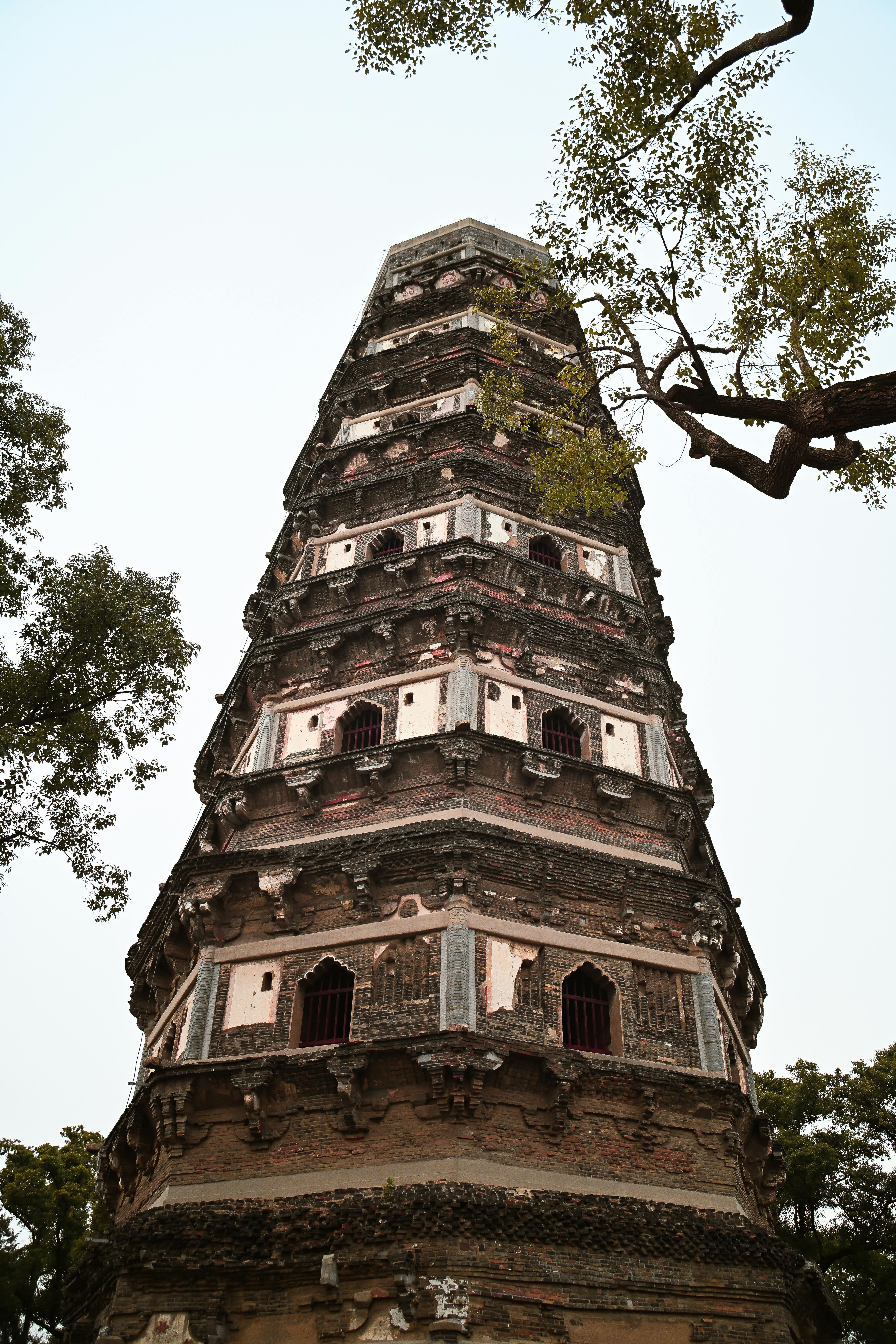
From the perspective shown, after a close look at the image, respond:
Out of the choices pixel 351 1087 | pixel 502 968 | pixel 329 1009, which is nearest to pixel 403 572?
pixel 502 968

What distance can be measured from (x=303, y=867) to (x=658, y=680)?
7.28 m

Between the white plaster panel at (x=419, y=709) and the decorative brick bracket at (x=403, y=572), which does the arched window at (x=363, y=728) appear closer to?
the white plaster panel at (x=419, y=709)

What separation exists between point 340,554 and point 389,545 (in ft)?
3.09

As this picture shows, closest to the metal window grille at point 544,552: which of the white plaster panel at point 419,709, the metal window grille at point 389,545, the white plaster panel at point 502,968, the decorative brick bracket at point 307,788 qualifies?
the metal window grille at point 389,545

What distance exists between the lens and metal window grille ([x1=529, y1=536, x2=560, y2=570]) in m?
22.2

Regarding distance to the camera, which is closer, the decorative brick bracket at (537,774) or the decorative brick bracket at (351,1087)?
the decorative brick bracket at (351,1087)

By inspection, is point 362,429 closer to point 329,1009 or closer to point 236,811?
point 236,811

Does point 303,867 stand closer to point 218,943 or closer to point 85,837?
→ point 218,943

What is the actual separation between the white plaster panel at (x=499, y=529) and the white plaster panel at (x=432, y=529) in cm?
74

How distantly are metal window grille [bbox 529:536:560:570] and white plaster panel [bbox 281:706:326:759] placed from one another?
540 cm

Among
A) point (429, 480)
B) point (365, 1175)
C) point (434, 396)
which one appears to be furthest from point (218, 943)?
point (434, 396)

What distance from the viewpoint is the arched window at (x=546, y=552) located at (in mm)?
22172

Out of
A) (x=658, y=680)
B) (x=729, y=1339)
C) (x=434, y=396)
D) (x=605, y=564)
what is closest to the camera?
(x=729, y=1339)

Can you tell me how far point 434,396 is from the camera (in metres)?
25.4
